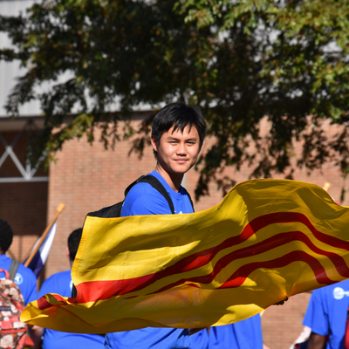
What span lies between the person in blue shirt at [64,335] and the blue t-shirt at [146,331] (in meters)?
2.18

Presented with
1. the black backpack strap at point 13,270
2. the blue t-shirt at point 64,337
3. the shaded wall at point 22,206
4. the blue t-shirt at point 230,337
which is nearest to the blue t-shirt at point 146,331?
the blue t-shirt at point 64,337

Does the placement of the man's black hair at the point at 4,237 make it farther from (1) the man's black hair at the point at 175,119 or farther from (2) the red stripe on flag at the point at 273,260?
(2) the red stripe on flag at the point at 273,260

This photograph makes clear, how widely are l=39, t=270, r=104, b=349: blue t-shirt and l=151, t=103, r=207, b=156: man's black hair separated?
2519 millimetres

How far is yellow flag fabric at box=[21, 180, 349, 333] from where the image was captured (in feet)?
7.39

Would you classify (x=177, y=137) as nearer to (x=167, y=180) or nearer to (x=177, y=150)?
(x=177, y=150)

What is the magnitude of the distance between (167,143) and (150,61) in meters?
6.04

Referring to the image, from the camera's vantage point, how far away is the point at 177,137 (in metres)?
2.66

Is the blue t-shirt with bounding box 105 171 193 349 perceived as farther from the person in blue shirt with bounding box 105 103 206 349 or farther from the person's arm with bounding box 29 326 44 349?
the person's arm with bounding box 29 326 44 349

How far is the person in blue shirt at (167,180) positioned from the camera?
2.43 meters

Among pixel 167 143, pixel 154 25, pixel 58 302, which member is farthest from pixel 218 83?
pixel 58 302

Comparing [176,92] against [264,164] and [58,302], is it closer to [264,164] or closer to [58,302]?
[264,164]

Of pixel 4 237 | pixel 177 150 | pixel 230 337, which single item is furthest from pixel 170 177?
pixel 4 237

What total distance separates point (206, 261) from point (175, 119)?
0.70 meters

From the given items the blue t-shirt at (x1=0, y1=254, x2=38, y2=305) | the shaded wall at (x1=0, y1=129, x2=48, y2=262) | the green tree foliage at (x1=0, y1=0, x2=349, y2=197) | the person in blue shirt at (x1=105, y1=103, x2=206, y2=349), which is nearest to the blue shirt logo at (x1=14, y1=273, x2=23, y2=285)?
the blue t-shirt at (x1=0, y1=254, x2=38, y2=305)
